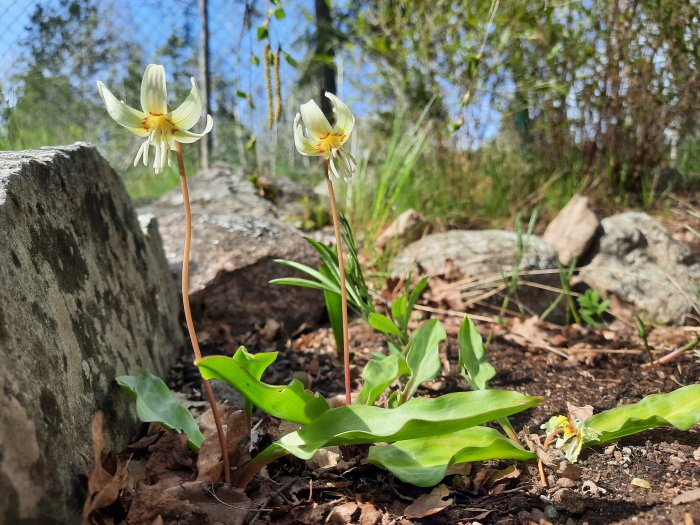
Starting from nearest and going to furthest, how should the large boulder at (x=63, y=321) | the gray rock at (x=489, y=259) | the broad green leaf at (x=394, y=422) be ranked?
the large boulder at (x=63, y=321), the broad green leaf at (x=394, y=422), the gray rock at (x=489, y=259)

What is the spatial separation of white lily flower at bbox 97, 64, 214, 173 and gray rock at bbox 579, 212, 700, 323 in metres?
2.45

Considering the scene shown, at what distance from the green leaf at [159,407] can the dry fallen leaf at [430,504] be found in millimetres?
502

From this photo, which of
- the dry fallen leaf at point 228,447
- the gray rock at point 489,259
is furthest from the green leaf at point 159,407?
the gray rock at point 489,259

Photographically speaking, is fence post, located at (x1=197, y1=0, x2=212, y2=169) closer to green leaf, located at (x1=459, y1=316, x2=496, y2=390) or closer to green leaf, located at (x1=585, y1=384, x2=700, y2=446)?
green leaf, located at (x1=459, y1=316, x2=496, y2=390)

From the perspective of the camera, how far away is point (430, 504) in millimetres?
1185

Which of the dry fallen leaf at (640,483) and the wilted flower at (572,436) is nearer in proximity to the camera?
the dry fallen leaf at (640,483)

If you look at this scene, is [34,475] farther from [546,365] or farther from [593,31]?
[593,31]

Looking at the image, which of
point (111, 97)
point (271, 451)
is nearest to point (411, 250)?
point (271, 451)

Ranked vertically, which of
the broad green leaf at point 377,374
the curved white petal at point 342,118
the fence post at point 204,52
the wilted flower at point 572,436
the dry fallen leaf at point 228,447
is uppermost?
the fence post at point 204,52

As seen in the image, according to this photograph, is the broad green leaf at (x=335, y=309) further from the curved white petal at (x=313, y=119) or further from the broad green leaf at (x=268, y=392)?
the curved white petal at (x=313, y=119)

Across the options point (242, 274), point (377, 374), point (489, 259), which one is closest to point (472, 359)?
point (377, 374)

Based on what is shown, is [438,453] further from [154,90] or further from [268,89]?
[268,89]

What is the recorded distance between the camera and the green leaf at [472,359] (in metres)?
1.54

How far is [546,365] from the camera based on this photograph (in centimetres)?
199
